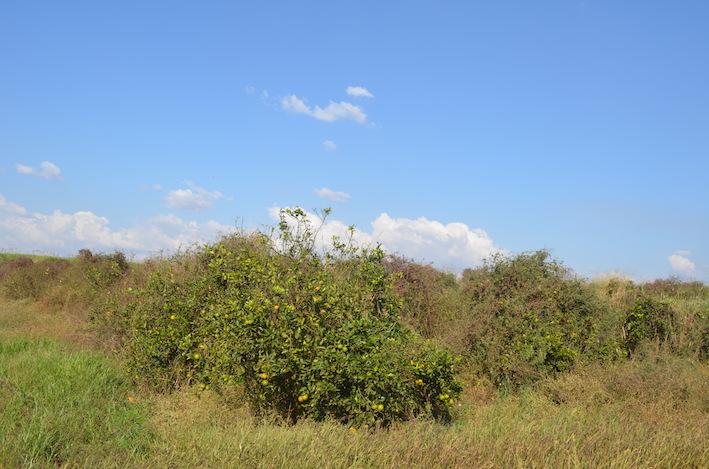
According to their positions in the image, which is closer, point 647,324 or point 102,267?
point 647,324

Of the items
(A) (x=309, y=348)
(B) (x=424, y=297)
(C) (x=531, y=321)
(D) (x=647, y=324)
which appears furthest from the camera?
(B) (x=424, y=297)

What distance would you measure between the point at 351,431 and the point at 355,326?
1228mm

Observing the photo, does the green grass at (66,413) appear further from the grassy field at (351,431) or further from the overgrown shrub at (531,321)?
the overgrown shrub at (531,321)

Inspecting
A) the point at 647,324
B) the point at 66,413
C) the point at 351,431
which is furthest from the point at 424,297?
the point at 66,413

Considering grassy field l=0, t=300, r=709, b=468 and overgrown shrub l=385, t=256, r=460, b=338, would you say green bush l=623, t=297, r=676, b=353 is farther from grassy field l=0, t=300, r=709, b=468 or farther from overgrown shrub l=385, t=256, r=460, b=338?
overgrown shrub l=385, t=256, r=460, b=338

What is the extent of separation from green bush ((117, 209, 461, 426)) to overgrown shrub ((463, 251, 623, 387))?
92.8 inches

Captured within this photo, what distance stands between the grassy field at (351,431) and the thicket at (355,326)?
0.35 meters

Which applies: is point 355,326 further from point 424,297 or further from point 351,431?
point 424,297

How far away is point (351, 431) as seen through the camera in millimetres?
5254

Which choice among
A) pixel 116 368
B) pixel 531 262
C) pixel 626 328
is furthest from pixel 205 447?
pixel 626 328

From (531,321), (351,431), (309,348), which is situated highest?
(531,321)

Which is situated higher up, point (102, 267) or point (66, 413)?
point (102, 267)

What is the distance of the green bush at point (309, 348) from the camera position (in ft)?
19.4

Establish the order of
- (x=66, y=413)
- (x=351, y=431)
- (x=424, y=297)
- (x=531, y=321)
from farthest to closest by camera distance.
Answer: (x=424, y=297) → (x=531, y=321) → (x=66, y=413) → (x=351, y=431)
